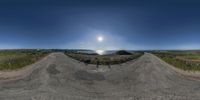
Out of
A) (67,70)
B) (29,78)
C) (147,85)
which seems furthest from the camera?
(67,70)

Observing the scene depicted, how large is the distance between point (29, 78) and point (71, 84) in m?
5.80

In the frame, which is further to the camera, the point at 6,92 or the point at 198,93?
the point at 198,93

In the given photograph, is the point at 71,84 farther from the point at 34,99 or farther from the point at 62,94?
the point at 34,99

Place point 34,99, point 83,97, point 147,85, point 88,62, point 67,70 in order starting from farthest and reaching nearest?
point 88,62
point 67,70
point 147,85
point 83,97
point 34,99

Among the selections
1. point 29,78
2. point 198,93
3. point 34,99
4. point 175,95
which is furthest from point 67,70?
point 198,93

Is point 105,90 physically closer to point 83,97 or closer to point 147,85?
point 83,97

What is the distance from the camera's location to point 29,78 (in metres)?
22.2

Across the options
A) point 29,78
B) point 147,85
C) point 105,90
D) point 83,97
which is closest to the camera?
point 83,97

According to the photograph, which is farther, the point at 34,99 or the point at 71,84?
the point at 71,84

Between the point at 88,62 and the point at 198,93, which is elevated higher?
the point at 88,62

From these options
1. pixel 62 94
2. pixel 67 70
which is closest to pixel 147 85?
pixel 62 94

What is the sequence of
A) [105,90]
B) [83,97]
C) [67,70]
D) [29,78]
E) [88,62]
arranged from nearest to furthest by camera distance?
[83,97]
[105,90]
[29,78]
[67,70]
[88,62]

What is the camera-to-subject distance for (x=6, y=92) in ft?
58.1

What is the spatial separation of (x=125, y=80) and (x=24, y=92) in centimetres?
1140
